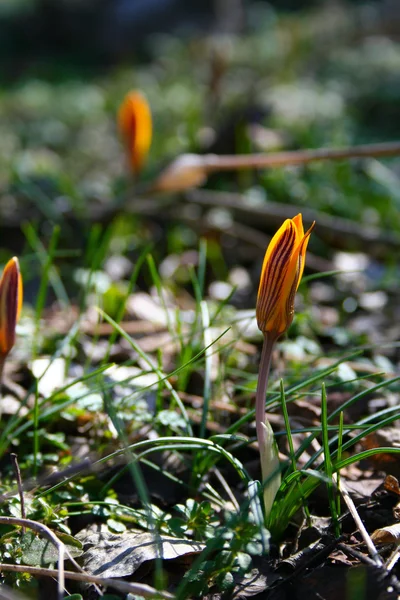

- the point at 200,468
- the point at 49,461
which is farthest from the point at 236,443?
the point at 49,461

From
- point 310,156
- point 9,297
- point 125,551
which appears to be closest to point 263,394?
point 125,551

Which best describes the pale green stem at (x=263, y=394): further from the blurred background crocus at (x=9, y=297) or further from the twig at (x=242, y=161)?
the twig at (x=242, y=161)

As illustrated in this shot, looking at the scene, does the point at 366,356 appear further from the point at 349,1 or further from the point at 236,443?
the point at 349,1

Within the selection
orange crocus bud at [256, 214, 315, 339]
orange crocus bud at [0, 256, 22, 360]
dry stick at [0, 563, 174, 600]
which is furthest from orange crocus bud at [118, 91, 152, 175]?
dry stick at [0, 563, 174, 600]

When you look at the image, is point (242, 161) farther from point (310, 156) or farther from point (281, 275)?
point (281, 275)

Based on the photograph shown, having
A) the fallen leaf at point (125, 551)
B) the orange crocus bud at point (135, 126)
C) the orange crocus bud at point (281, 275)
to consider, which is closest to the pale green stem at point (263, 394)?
the orange crocus bud at point (281, 275)

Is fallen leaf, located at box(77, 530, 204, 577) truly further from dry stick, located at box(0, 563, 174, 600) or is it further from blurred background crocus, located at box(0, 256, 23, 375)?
blurred background crocus, located at box(0, 256, 23, 375)
